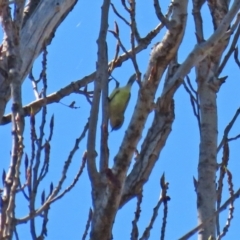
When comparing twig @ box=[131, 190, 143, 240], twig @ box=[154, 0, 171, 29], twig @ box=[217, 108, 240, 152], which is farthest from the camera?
twig @ box=[217, 108, 240, 152]

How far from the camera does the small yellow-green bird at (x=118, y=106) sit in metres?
2.45

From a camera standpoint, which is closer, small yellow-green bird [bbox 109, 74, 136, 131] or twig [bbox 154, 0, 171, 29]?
twig [bbox 154, 0, 171, 29]

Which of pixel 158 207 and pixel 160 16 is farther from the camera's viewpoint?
pixel 158 207

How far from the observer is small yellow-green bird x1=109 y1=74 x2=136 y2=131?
245 centimetres

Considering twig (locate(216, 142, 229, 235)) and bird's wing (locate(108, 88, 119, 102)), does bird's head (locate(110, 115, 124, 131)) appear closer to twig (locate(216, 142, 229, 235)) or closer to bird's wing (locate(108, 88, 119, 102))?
bird's wing (locate(108, 88, 119, 102))

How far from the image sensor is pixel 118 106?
2477 mm

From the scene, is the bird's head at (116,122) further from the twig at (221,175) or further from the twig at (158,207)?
the twig at (221,175)

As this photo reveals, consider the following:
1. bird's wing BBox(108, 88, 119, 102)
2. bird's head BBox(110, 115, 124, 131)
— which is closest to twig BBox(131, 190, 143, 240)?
bird's head BBox(110, 115, 124, 131)

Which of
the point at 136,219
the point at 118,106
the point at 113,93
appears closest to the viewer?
the point at 136,219

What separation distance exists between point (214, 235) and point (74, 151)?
616 mm

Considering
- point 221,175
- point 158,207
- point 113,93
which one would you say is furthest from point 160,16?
point 221,175

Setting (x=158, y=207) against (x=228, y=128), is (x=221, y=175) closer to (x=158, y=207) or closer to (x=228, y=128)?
(x=228, y=128)

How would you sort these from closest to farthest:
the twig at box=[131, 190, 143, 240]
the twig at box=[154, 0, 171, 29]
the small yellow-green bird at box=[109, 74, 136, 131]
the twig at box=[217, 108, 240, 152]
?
the twig at box=[154, 0, 171, 29]
the twig at box=[131, 190, 143, 240]
the small yellow-green bird at box=[109, 74, 136, 131]
the twig at box=[217, 108, 240, 152]

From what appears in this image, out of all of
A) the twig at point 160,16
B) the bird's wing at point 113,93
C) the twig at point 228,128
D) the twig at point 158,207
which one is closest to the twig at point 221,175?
the twig at point 228,128
